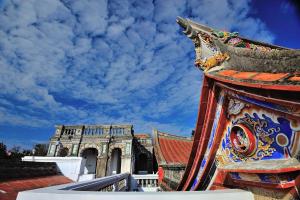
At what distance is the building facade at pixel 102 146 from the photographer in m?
18.7

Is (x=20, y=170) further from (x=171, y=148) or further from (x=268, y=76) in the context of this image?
(x=268, y=76)

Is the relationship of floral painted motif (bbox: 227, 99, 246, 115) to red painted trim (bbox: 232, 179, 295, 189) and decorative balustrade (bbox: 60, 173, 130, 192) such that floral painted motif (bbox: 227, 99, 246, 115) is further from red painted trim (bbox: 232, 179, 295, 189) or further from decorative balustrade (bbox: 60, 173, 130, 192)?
decorative balustrade (bbox: 60, 173, 130, 192)

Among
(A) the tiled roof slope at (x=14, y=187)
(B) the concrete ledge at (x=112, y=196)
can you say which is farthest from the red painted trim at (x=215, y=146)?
(A) the tiled roof slope at (x=14, y=187)

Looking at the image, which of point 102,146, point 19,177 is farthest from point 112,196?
point 102,146

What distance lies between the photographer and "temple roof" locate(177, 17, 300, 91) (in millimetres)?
1831

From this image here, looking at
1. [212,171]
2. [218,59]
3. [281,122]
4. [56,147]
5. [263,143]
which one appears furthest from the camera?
[56,147]

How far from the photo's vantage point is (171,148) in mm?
8367

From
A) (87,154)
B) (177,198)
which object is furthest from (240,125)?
(87,154)

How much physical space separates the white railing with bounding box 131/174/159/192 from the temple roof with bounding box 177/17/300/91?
9525mm

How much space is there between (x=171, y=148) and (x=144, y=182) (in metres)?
4.73

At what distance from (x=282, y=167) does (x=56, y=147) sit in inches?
822

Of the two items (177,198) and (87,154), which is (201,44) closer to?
(177,198)

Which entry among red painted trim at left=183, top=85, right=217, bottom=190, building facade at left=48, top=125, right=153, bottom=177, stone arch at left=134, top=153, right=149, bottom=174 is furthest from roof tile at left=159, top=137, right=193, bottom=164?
stone arch at left=134, top=153, right=149, bottom=174

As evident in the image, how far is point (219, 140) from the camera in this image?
10.7ft
